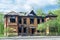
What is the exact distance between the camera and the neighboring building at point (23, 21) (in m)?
32.8

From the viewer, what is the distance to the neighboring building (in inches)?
1292

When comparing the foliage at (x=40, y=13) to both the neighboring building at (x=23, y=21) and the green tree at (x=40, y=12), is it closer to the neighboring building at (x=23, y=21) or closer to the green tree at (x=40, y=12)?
the green tree at (x=40, y=12)

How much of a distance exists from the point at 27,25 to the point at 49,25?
4.50 m

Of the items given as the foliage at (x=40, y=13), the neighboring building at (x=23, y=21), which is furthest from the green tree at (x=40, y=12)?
the neighboring building at (x=23, y=21)

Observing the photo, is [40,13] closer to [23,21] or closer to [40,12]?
[40,12]

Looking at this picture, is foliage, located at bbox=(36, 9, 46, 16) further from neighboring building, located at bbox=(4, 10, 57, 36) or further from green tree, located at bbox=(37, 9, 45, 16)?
neighboring building, located at bbox=(4, 10, 57, 36)

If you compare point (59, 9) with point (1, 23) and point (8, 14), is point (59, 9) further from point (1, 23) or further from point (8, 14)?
point (1, 23)

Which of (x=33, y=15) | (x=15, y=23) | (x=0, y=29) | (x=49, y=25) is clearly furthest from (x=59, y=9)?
(x=0, y=29)

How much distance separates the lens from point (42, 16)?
33.8 meters

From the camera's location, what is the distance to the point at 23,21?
33594 mm

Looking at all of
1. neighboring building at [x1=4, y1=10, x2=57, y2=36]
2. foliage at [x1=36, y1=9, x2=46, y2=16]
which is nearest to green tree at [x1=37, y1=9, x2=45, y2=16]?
foliage at [x1=36, y1=9, x2=46, y2=16]

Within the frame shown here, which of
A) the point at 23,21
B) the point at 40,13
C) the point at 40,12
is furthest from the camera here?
the point at 40,12

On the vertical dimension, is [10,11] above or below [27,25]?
above

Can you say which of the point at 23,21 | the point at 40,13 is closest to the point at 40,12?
the point at 40,13
